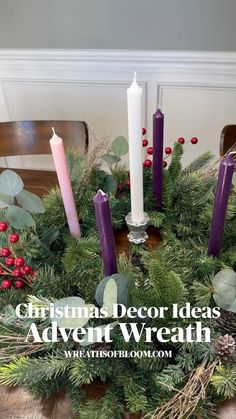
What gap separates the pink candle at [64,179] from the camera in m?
0.45

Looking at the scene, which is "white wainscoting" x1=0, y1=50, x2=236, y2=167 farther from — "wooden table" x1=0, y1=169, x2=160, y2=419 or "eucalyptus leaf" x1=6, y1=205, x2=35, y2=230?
"wooden table" x1=0, y1=169, x2=160, y2=419

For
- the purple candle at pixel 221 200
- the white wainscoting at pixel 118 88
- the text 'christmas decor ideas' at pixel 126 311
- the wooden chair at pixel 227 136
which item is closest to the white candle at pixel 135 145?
the text 'christmas decor ideas' at pixel 126 311

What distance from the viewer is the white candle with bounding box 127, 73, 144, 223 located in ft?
1.33

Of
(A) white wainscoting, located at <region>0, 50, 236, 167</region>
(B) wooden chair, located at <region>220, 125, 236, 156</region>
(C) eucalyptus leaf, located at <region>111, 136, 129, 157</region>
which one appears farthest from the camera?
(A) white wainscoting, located at <region>0, 50, 236, 167</region>

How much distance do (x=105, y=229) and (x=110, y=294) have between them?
7 centimetres

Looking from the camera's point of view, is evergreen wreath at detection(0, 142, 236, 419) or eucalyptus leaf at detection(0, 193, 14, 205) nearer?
evergreen wreath at detection(0, 142, 236, 419)

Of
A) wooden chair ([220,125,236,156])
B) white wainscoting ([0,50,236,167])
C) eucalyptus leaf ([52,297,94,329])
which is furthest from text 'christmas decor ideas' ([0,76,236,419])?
white wainscoting ([0,50,236,167])

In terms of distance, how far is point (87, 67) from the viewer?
1.44 meters

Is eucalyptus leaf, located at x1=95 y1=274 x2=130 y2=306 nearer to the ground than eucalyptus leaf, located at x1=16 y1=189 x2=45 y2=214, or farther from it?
nearer to the ground

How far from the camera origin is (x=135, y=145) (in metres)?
0.43

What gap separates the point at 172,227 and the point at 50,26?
3.68ft

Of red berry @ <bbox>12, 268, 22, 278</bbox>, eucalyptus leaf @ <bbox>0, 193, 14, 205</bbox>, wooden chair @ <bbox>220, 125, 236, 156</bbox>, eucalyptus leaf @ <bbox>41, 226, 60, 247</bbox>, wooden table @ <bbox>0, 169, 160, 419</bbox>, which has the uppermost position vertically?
eucalyptus leaf @ <bbox>0, 193, 14, 205</bbox>

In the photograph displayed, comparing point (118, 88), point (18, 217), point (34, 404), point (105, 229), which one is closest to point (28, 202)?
point (18, 217)

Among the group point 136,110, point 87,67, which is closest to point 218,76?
point 87,67
